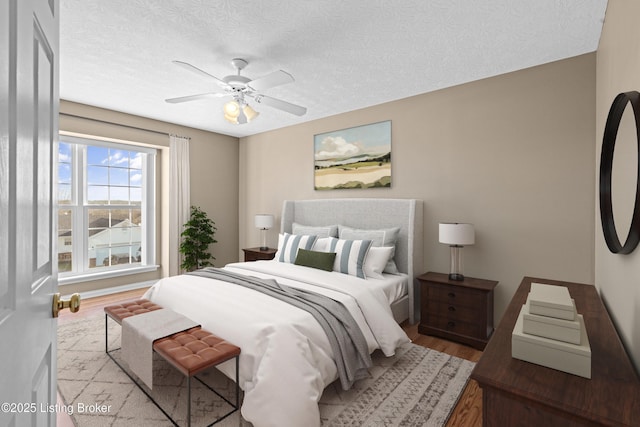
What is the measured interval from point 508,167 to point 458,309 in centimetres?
147

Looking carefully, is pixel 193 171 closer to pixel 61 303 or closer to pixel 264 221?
pixel 264 221

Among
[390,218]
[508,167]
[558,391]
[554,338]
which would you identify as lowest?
[558,391]

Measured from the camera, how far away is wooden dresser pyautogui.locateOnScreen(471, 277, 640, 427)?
33.2 inches

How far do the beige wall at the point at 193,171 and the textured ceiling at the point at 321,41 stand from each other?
0.74 meters

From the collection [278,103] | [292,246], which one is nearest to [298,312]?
[292,246]

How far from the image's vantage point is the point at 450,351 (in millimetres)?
2781

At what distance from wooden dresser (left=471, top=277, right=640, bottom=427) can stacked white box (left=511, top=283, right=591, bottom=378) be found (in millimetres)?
29

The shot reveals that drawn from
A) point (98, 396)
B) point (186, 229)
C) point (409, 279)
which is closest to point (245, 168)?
point (186, 229)

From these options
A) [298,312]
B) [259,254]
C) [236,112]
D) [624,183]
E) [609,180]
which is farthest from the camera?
[259,254]

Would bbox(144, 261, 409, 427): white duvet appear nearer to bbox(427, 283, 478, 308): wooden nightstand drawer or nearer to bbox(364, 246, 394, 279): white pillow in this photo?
bbox(364, 246, 394, 279): white pillow

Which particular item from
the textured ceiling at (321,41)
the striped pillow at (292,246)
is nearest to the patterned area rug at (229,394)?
the striped pillow at (292,246)

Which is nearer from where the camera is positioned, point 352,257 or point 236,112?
point 236,112

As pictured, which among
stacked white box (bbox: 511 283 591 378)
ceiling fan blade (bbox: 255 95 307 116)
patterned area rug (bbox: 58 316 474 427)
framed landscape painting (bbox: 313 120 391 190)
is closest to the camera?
stacked white box (bbox: 511 283 591 378)

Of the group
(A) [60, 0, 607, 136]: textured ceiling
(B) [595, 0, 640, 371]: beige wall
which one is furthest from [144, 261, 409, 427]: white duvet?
(A) [60, 0, 607, 136]: textured ceiling
